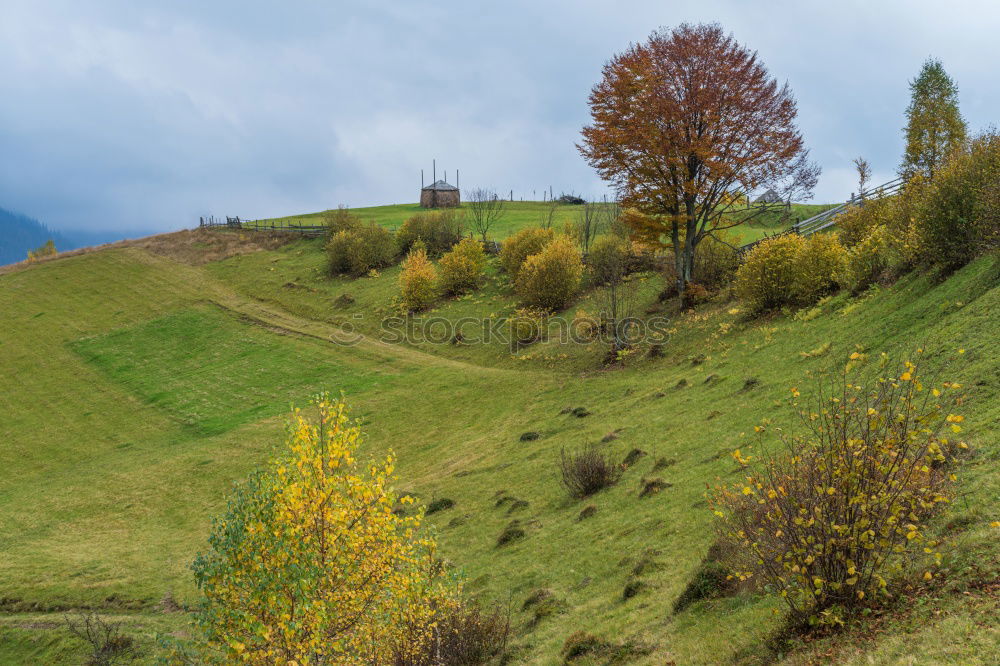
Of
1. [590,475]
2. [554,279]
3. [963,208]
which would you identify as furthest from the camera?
[554,279]

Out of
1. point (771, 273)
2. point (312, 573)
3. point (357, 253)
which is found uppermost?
point (357, 253)

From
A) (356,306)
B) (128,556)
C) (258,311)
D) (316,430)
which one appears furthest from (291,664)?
(258,311)

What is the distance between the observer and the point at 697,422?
23.2 metres

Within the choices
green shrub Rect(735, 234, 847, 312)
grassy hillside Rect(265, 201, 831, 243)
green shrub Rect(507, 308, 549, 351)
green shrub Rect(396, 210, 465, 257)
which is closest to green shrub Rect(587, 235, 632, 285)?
green shrub Rect(507, 308, 549, 351)

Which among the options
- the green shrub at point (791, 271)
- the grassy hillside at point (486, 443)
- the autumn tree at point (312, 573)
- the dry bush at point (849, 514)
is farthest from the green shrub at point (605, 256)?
the dry bush at point (849, 514)

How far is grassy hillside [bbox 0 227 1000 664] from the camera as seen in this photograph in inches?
425

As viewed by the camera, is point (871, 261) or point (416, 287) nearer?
point (871, 261)

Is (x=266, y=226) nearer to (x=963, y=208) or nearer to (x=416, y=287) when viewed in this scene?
(x=416, y=287)

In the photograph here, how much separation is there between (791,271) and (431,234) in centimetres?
5370

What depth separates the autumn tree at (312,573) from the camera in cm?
1074

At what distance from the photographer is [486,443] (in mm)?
32156

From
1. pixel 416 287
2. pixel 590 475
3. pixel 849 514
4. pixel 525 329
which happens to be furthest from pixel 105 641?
pixel 416 287

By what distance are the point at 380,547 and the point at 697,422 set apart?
1417 cm
